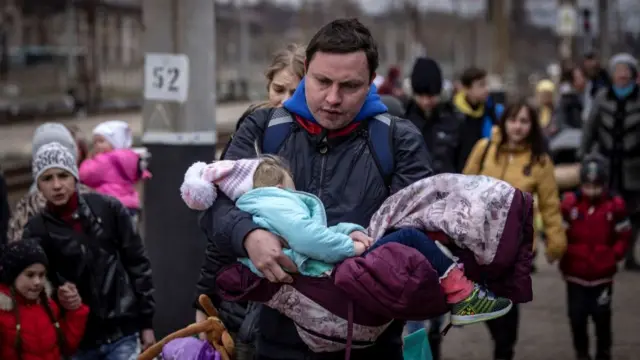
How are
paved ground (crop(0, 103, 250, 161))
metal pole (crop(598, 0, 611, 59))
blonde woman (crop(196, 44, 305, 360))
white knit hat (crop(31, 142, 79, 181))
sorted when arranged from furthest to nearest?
paved ground (crop(0, 103, 250, 161)), metal pole (crop(598, 0, 611, 59)), white knit hat (crop(31, 142, 79, 181)), blonde woman (crop(196, 44, 305, 360))

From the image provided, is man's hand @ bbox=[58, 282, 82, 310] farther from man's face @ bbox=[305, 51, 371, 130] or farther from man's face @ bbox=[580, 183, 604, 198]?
man's face @ bbox=[580, 183, 604, 198]

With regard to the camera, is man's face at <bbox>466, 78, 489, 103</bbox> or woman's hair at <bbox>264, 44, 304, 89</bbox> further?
man's face at <bbox>466, 78, 489, 103</bbox>

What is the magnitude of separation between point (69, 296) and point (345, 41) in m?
2.79

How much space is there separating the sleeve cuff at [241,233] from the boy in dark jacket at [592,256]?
519 cm

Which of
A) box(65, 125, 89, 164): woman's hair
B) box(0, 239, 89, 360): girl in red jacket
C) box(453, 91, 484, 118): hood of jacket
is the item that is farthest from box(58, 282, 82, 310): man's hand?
box(453, 91, 484, 118): hood of jacket

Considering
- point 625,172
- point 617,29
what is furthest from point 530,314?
point 617,29

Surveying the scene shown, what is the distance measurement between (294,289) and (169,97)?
4485 millimetres

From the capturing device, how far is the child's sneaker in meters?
3.85

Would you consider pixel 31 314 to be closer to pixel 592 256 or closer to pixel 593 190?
pixel 592 256

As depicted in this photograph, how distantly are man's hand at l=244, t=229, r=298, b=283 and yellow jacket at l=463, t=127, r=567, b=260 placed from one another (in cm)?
473

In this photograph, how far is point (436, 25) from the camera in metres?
101

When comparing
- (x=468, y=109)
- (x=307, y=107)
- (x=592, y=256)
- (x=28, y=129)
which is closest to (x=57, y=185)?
(x=307, y=107)

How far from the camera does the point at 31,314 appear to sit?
624 cm

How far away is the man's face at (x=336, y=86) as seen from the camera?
3943 millimetres
